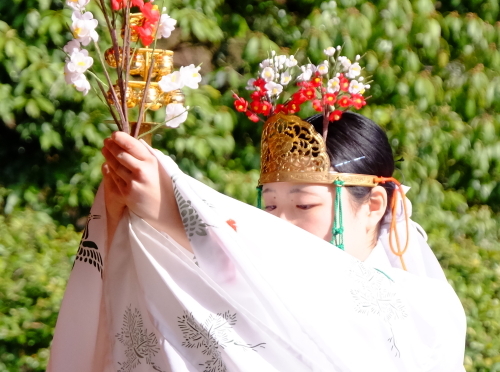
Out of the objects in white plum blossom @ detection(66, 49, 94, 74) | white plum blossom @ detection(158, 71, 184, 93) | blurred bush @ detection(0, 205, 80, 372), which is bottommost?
blurred bush @ detection(0, 205, 80, 372)

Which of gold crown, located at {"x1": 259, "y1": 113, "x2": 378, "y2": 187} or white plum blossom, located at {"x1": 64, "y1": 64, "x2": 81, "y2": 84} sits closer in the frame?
white plum blossom, located at {"x1": 64, "y1": 64, "x2": 81, "y2": 84}

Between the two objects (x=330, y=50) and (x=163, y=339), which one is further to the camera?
(x=330, y=50)

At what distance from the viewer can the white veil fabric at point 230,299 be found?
1423 millimetres

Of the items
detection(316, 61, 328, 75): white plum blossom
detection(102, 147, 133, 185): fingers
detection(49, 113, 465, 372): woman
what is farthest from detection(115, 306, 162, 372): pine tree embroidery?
detection(316, 61, 328, 75): white plum blossom

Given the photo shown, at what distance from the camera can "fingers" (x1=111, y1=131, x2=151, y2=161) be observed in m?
1.36

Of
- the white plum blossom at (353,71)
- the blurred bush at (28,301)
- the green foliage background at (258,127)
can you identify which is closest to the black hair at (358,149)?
the white plum blossom at (353,71)

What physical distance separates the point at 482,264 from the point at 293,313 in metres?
2.70

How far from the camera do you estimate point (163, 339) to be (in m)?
1.44

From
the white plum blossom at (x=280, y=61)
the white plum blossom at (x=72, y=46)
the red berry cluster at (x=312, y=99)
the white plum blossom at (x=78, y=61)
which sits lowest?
the red berry cluster at (x=312, y=99)

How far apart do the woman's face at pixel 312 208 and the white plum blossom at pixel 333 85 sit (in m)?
0.28

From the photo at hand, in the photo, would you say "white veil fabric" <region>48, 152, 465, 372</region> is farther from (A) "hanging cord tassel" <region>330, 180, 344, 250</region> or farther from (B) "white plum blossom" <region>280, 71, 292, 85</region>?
(B) "white plum blossom" <region>280, 71, 292, 85</region>

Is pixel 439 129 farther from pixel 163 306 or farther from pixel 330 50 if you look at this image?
pixel 163 306

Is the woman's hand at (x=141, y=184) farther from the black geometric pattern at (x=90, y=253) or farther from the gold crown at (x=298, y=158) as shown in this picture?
the gold crown at (x=298, y=158)

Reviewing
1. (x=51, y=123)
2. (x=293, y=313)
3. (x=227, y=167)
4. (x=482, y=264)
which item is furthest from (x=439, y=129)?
(x=293, y=313)
